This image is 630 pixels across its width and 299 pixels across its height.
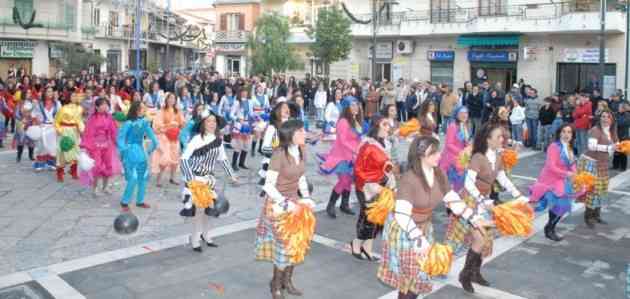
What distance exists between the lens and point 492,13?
97.1 feet

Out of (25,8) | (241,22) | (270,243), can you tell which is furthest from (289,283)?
(241,22)

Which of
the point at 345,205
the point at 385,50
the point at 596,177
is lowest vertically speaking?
the point at 345,205

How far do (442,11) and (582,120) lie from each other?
669 inches

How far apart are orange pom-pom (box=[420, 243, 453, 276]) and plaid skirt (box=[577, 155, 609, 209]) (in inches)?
194

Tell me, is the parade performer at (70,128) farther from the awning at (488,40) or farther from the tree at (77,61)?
the tree at (77,61)

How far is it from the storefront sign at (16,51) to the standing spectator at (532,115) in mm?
29682

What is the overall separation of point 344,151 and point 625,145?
13.0 feet

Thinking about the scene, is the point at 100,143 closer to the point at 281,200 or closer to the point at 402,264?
the point at 281,200

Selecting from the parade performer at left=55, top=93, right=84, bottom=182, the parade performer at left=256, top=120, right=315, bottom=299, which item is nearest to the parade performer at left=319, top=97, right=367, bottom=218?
the parade performer at left=256, top=120, right=315, bottom=299

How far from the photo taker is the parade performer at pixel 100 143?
10094mm

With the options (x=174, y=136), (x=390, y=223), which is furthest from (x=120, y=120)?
(x=390, y=223)

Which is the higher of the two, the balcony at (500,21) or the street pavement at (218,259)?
the balcony at (500,21)

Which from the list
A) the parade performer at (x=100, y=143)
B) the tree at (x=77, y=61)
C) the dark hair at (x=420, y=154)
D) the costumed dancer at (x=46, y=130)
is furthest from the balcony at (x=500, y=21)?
the dark hair at (x=420, y=154)

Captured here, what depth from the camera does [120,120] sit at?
12.2m
